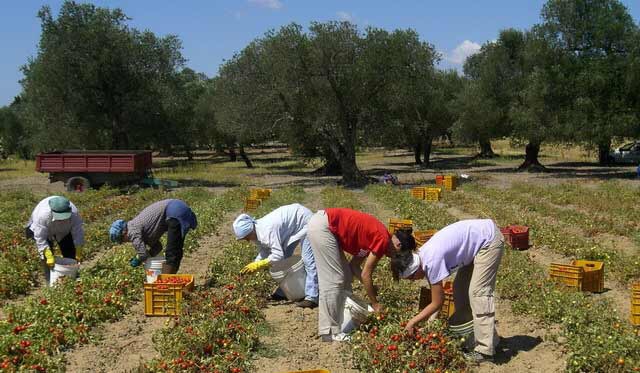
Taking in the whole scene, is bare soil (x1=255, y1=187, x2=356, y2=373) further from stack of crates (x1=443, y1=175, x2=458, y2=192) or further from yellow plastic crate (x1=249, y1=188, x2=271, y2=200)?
stack of crates (x1=443, y1=175, x2=458, y2=192)

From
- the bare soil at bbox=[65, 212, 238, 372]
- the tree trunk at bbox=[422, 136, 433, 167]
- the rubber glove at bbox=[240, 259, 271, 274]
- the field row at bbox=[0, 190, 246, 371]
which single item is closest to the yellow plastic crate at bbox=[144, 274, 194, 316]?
the bare soil at bbox=[65, 212, 238, 372]

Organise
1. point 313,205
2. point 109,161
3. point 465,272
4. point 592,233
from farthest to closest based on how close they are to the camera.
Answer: point 109,161, point 313,205, point 592,233, point 465,272

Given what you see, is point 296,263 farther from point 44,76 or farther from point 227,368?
point 44,76

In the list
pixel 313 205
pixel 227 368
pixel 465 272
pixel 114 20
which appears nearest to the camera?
pixel 227 368

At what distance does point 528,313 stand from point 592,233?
664 centimetres

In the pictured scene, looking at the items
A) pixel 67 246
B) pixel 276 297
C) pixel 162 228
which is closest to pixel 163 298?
pixel 162 228

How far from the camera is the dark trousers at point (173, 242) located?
27.6 ft

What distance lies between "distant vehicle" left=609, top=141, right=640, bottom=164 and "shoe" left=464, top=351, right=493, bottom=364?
3769cm

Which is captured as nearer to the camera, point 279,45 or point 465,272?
point 465,272

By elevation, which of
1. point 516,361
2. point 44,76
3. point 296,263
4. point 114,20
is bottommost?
point 516,361

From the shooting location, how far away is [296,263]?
8195 mm

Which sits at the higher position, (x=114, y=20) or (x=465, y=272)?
(x=114, y=20)

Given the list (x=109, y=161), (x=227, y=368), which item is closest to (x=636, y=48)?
(x=109, y=161)

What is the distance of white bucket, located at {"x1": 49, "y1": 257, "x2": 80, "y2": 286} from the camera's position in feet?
29.5
